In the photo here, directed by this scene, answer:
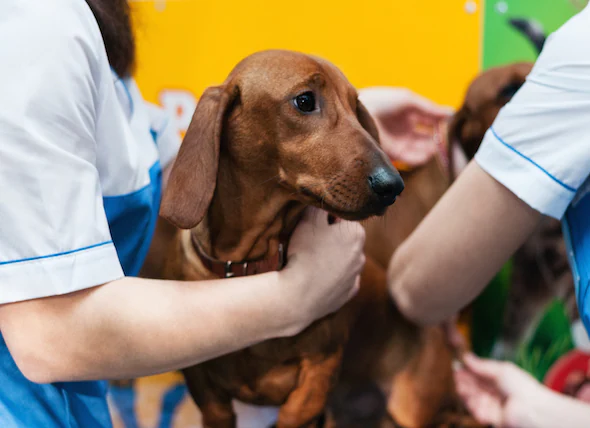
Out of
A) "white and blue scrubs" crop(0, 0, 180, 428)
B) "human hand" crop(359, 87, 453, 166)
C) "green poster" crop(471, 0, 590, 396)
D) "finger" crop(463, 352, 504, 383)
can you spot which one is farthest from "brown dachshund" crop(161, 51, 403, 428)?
"green poster" crop(471, 0, 590, 396)

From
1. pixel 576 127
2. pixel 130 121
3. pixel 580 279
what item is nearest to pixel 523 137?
pixel 576 127

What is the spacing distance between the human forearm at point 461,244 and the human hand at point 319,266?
13 centimetres

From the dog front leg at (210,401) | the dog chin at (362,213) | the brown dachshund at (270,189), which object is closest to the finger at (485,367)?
the brown dachshund at (270,189)

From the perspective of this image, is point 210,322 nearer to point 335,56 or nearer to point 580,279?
point 580,279

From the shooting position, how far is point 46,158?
62 cm

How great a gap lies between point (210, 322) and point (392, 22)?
2.70 ft

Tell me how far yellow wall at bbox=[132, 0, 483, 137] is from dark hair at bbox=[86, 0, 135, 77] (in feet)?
0.97

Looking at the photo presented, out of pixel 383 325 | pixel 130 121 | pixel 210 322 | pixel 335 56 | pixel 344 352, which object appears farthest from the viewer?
pixel 335 56

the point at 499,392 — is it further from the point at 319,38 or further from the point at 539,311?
the point at 319,38

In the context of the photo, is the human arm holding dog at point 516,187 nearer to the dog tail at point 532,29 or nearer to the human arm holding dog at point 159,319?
the human arm holding dog at point 159,319

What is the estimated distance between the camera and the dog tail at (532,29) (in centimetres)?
131

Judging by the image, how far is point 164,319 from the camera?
69cm

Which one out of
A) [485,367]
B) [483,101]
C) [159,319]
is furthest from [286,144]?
[485,367]

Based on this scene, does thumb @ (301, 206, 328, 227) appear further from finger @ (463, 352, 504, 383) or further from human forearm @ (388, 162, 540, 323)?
finger @ (463, 352, 504, 383)
